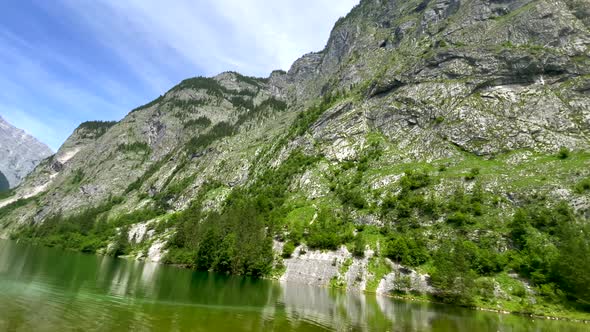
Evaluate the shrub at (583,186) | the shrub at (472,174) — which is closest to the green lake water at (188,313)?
the shrub at (583,186)

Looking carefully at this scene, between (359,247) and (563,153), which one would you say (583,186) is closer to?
(563,153)

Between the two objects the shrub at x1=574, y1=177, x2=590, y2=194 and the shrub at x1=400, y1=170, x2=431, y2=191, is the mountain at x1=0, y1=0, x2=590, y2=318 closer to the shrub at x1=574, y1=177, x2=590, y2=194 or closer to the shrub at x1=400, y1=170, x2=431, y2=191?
the shrub at x1=400, y1=170, x2=431, y2=191

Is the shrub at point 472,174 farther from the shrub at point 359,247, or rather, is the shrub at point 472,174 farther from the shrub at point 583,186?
the shrub at point 359,247

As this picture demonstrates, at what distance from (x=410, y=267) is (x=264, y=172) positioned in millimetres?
110011

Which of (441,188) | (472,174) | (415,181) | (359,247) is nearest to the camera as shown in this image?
(359,247)

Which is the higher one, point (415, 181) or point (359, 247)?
point (415, 181)

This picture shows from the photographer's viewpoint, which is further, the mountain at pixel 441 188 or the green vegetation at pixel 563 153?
the green vegetation at pixel 563 153

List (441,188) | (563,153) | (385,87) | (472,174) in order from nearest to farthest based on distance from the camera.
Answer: (563,153) < (472,174) < (441,188) < (385,87)

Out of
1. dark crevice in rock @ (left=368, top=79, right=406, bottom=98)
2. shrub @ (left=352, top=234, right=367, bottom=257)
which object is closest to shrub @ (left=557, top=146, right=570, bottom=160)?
shrub @ (left=352, top=234, right=367, bottom=257)

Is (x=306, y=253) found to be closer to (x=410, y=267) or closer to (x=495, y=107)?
(x=410, y=267)

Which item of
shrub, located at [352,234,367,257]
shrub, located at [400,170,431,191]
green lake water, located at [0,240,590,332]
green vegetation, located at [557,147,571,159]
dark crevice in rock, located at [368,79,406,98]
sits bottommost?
green lake water, located at [0,240,590,332]

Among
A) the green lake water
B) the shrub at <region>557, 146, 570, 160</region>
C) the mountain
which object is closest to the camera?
the green lake water

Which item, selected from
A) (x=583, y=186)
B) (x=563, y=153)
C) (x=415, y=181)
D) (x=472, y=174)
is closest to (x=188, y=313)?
(x=415, y=181)

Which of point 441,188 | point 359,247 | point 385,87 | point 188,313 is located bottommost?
point 188,313
